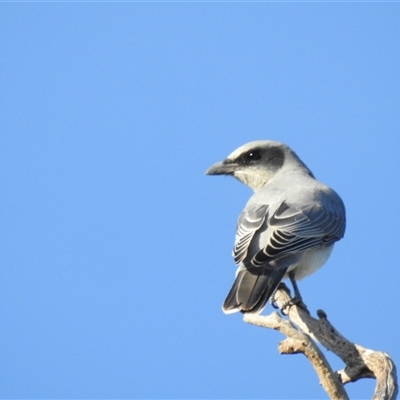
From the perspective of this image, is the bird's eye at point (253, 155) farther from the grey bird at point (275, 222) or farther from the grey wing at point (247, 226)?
the grey wing at point (247, 226)

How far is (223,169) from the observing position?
11250 mm

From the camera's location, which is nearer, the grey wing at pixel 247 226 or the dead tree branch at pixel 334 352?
the dead tree branch at pixel 334 352

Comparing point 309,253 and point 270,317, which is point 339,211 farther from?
point 270,317

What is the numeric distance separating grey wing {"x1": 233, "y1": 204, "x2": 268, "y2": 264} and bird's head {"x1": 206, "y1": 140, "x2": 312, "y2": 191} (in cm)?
137

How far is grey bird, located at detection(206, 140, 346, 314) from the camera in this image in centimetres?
868

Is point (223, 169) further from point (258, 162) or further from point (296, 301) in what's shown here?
point (296, 301)

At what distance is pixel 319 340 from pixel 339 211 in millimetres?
2512

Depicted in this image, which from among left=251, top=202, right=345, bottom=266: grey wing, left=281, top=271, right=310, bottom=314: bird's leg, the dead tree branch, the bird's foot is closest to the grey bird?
left=251, top=202, right=345, bottom=266: grey wing

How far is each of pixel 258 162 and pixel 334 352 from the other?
12.4 feet

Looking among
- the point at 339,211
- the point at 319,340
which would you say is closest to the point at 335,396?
the point at 319,340

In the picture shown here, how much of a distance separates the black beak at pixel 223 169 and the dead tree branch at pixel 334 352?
3.15 meters

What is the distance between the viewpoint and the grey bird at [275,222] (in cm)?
868

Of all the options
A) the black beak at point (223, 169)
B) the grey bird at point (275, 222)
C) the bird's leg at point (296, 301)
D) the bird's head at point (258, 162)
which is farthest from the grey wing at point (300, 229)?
the black beak at point (223, 169)

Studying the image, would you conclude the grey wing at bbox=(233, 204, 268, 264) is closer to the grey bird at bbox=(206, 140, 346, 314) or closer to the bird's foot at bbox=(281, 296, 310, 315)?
the grey bird at bbox=(206, 140, 346, 314)
